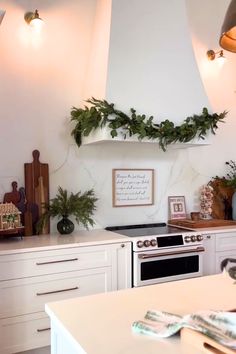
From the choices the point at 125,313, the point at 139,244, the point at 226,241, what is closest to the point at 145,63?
the point at 139,244

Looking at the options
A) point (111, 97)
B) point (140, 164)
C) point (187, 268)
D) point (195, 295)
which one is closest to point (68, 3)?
point (111, 97)

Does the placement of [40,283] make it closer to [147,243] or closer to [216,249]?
[147,243]

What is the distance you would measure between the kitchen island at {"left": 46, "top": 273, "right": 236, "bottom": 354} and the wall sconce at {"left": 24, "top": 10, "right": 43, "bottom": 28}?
2.45m

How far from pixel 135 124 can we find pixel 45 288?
4.73 feet

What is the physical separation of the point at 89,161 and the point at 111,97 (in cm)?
72

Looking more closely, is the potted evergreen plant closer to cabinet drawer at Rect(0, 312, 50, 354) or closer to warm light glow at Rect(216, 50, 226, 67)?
cabinet drawer at Rect(0, 312, 50, 354)

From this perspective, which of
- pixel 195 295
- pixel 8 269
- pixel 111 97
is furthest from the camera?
pixel 111 97

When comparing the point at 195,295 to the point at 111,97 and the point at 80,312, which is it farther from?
the point at 111,97

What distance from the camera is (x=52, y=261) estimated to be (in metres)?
2.48

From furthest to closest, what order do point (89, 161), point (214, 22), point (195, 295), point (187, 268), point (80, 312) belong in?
point (214, 22)
point (89, 161)
point (187, 268)
point (195, 295)
point (80, 312)

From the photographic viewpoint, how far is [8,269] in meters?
2.34

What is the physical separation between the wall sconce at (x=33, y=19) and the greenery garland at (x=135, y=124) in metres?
0.77

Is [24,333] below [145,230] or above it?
below

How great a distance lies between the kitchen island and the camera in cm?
95
